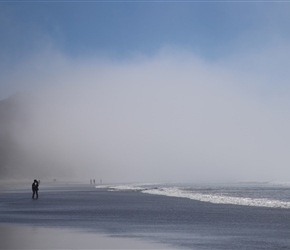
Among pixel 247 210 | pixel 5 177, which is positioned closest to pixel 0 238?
pixel 247 210

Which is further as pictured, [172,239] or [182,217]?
[182,217]

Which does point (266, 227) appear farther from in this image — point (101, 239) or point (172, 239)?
point (101, 239)

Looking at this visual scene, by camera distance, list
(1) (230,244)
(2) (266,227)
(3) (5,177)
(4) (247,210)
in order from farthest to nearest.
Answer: (3) (5,177) → (4) (247,210) → (2) (266,227) → (1) (230,244)

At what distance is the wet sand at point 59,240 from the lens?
1570cm

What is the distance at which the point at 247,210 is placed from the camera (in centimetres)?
2939

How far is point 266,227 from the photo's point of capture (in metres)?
21.0

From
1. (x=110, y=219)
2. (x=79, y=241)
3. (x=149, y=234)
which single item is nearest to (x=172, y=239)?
(x=149, y=234)

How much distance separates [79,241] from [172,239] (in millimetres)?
3310

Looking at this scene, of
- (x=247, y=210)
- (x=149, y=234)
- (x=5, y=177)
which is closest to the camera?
(x=149, y=234)

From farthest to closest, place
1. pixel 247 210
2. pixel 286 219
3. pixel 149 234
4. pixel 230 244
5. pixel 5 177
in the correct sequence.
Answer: pixel 5 177
pixel 247 210
pixel 286 219
pixel 149 234
pixel 230 244

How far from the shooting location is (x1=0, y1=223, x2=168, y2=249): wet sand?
51.5 feet

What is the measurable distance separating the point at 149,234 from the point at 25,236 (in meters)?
4.63

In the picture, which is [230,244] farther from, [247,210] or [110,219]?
[247,210]

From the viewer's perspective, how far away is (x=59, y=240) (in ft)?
55.1
